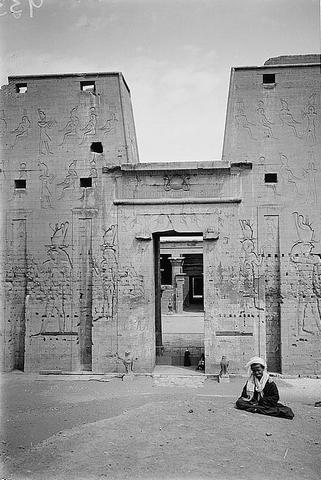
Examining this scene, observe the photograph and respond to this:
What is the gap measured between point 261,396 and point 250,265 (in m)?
4.51

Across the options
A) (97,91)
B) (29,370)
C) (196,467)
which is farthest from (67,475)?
(97,91)

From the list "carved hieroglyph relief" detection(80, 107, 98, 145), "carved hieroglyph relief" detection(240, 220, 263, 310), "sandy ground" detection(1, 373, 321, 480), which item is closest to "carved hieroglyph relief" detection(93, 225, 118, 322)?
"sandy ground" detection(1, 373, 321, 480)

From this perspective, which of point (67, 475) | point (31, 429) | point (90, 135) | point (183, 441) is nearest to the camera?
point (67, 475)

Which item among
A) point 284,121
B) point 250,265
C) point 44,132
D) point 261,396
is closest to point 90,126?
point 44,132

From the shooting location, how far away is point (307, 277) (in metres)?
13.3

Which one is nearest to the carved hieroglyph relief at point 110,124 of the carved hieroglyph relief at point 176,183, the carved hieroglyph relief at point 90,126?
the carved hieroglyph relief at point 90,126

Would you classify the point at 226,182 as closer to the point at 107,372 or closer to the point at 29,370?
the point at 107,372

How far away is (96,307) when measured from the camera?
1372 centimetres

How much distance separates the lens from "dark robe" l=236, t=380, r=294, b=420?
9295 millimetres

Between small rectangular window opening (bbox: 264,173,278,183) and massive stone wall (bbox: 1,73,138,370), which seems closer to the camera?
small rectangular window opening (bbox: 264,173,278,183)

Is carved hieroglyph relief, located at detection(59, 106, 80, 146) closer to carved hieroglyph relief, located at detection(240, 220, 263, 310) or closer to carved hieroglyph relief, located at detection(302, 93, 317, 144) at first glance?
carved hieroglyph relief, located at detection(240, 220, 263, 310)

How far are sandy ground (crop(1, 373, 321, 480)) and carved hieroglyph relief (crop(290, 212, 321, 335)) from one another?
178 cm

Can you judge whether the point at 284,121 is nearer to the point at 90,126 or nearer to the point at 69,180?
the point at 90,126

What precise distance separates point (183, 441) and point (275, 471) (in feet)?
5.39
